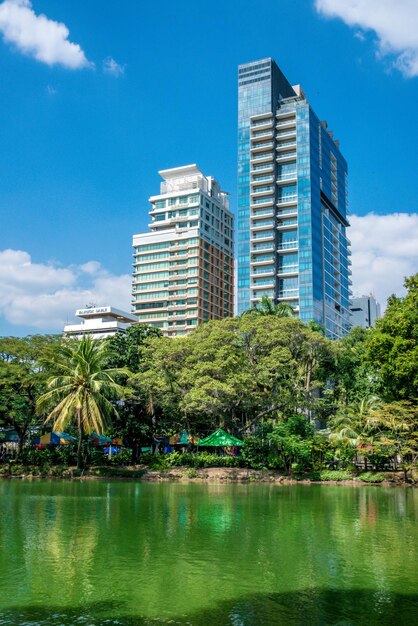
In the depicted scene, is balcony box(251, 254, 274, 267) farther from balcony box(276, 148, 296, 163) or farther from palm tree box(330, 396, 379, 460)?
palm tree box(330, 396, 379, 460)

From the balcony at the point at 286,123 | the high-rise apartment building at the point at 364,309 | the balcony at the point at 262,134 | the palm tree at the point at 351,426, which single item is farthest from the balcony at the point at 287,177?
the palm tree at the point at 351,426

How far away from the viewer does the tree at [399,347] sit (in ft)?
126

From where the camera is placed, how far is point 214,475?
41625 mm

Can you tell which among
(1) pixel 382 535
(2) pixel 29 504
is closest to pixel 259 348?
(2) pixel 29 504

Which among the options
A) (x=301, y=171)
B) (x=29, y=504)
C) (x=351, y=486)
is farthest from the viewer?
(x=301, y=171)

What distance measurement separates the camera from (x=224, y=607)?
9.97 meters

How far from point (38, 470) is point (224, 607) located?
36.3 m

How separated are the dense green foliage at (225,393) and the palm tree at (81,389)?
0.09 meters

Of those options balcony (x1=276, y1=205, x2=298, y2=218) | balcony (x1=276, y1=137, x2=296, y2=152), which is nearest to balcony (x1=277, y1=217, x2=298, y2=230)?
balcony (x1=276, y1=205, x2=298, y2=218)

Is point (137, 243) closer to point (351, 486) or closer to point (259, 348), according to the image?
point (259, 348)

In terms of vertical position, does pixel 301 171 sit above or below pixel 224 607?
above

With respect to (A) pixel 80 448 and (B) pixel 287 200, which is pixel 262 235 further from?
(A) pixel 80 448

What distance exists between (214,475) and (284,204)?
252 ft

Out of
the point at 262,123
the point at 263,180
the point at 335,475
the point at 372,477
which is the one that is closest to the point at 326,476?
the point at 335,475
